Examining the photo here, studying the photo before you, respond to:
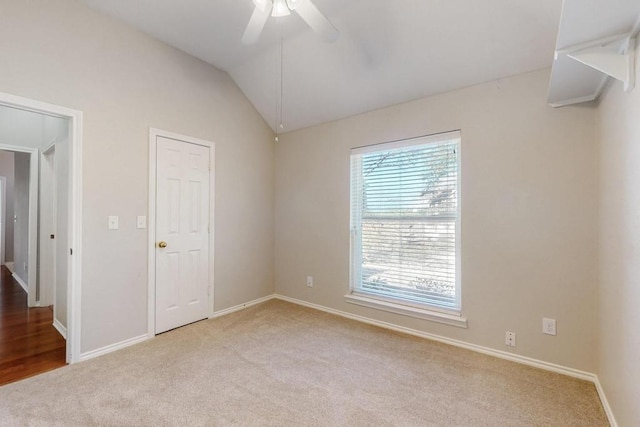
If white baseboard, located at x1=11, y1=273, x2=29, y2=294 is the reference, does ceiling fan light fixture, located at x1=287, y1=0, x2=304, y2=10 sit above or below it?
above

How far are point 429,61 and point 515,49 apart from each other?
24.8 inches

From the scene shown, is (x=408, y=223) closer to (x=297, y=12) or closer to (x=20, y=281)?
(x=297, y=12)

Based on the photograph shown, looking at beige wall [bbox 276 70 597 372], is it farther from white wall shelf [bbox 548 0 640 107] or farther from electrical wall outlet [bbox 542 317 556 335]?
white wall shelf [bbox 548 0 640 107]

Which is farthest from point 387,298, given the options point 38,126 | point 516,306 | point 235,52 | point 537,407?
point 38,126

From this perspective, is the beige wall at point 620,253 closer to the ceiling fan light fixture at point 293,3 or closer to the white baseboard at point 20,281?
the ceiling fan light fixture at point 293,3

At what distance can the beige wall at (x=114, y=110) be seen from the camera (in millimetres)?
2146

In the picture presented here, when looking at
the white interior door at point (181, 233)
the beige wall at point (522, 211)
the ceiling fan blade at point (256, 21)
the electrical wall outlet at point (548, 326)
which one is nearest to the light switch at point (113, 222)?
the white interior door at point (181, 233)

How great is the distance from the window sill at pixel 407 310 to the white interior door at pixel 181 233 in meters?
1.71

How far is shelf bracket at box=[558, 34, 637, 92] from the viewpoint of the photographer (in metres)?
1.40

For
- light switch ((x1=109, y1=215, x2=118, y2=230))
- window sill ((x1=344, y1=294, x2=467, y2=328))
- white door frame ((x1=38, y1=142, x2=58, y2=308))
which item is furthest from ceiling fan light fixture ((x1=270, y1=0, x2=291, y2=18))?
white door frame ((x1=38, y1=142, x2=58, y2=308))

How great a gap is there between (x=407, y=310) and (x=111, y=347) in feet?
8.95

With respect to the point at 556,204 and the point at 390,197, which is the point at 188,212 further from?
the point at 556,204

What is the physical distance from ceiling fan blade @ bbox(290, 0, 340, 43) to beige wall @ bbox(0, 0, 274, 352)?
187 centimetres

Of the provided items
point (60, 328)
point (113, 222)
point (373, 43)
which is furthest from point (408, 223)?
point (60, 328)
